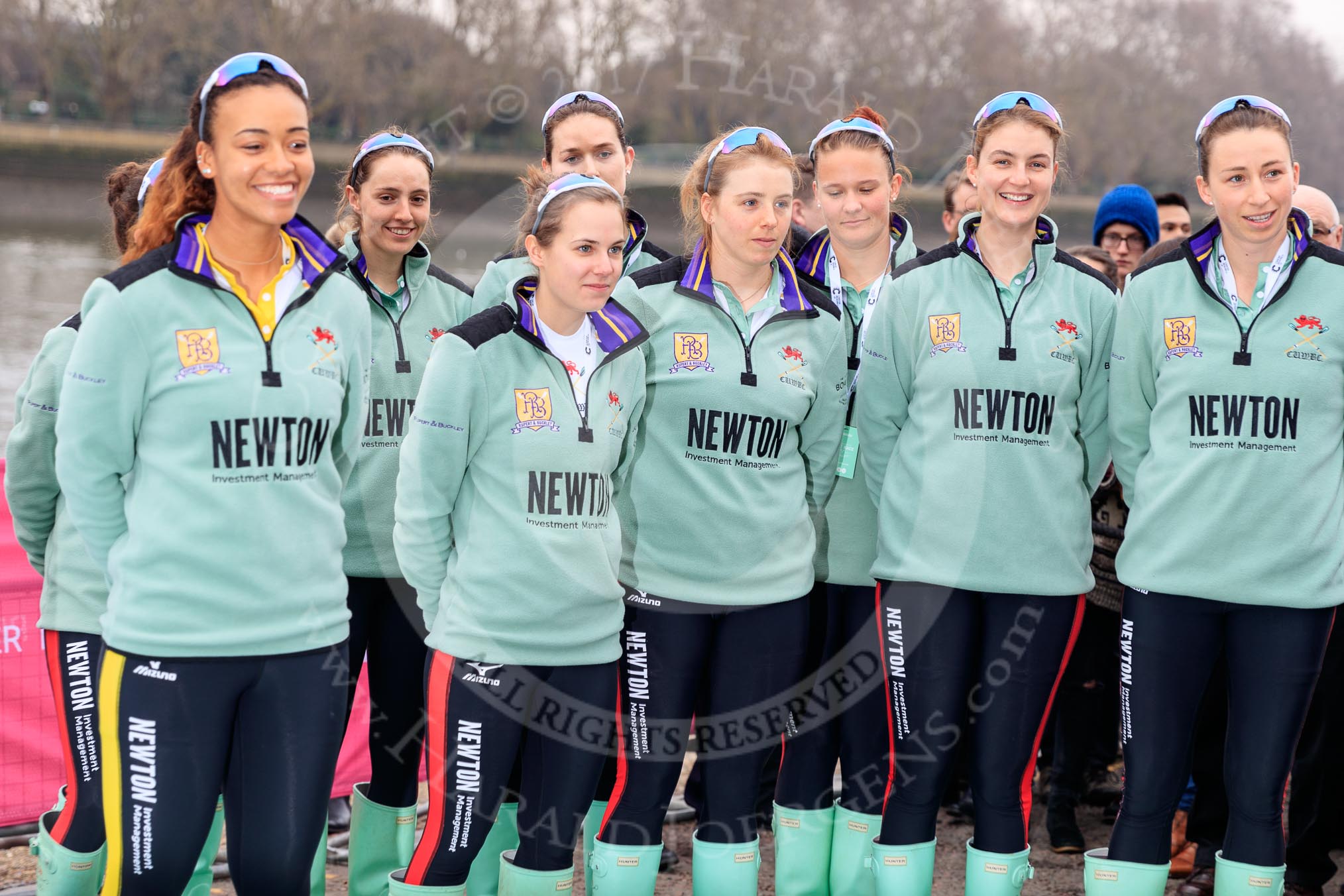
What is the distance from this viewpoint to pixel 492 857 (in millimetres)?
3602

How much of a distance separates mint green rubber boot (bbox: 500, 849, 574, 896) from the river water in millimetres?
2804

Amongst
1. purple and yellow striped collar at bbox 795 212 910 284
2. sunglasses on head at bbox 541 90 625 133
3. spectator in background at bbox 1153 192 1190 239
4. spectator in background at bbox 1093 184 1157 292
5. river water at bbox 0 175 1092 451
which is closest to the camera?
purple and yellow striped collar at bbox 795 212 910 284

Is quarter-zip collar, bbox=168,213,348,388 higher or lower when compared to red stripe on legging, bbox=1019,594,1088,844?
higher

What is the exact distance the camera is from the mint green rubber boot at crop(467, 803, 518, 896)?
3.59 meters

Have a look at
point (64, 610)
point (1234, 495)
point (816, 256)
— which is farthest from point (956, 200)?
point (64, 610)

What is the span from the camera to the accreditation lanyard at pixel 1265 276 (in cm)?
325

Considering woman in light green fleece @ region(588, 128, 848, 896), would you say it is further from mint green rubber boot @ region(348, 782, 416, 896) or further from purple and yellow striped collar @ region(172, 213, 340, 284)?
purple and yellow striped collar @ region(172, 213, 340, 284)

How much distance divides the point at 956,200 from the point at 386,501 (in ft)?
9.20

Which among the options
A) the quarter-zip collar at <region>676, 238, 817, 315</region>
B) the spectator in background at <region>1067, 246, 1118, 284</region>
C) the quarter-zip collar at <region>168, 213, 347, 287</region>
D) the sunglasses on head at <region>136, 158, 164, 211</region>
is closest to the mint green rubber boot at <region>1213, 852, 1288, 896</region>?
the quarter-zip collar at <region>676, 238, 817, 315</region>

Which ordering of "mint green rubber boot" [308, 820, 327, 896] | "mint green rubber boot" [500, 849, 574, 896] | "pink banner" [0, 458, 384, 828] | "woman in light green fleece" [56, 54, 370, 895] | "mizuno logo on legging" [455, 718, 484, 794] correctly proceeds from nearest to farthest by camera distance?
"woman in light green fleece" [56, 54, 370, 895] → "mizuno logo on legging" [455, 718, 484, 794] → "mint green rubber boot" [500, 849, 574, 896] → "mint green rubber boot" [308, 820, 327, 896] → "pink banner" [0, 458, 384, 828]

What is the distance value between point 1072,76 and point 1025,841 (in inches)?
1295

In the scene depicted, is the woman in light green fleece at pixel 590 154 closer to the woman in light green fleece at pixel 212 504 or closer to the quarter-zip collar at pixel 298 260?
the quarter-zip collar at pixel 298 260

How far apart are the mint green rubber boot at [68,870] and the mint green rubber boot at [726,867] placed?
1530mm

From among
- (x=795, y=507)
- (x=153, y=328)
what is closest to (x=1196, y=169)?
(x=795, y=507)
